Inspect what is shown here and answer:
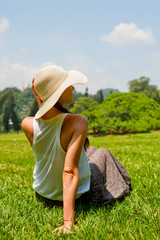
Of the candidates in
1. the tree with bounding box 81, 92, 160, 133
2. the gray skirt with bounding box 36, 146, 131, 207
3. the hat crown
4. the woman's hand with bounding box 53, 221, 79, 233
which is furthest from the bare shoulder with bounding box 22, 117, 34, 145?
the tree with bounding box 81, 92, 160, 133

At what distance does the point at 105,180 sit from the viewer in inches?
116

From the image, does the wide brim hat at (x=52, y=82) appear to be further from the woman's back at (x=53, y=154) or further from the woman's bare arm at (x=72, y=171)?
the woman's bare arm at (x=72, y=171)

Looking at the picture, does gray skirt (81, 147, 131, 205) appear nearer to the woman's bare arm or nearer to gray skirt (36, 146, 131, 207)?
gray skirt (36, 146, 131, 207)

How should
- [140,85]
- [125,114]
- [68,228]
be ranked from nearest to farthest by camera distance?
1. [68,228]
2. [125,114]
3. [140,85]

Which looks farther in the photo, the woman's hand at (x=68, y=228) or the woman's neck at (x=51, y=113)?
the woman's neck at (x=51, y=113)

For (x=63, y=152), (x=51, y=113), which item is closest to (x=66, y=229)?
(x=63, y=152)

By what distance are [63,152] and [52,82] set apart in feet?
2.33

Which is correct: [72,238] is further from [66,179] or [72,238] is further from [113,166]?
[113,166]

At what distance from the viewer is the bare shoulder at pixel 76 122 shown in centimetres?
222

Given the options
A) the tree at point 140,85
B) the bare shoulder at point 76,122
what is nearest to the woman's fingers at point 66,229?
the bare shoulder at point 76,122

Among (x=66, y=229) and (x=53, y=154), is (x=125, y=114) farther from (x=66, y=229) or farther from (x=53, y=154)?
(x=66, y=229)

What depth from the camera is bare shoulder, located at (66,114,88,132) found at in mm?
2225

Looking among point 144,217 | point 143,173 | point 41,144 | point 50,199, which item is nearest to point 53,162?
point 41,144

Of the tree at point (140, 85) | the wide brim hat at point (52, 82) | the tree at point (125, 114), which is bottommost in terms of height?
the tree at point (125, 114)
